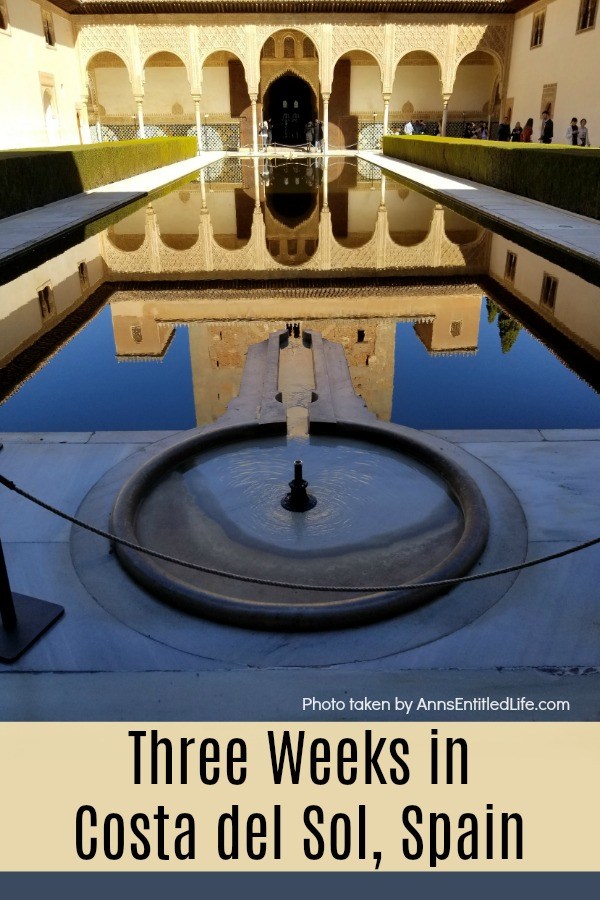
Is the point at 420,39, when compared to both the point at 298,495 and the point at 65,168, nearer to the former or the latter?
the point at 65,168

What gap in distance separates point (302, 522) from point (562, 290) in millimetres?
4548

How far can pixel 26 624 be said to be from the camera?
7.20 ft

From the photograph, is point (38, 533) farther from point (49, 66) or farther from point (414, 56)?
point (414, 56)

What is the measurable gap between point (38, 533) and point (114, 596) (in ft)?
1.98

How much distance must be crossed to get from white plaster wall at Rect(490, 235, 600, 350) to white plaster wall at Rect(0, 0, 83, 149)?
1590 cm

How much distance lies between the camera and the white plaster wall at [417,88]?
2736 cm

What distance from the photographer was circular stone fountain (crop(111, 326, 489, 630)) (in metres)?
2.21

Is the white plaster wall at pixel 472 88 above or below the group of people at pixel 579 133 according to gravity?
above

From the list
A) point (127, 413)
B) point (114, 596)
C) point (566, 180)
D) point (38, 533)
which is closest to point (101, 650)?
point (114, 596)

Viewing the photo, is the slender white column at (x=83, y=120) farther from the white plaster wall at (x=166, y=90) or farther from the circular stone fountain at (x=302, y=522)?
the circular stone fountain at (x=302, y=522)

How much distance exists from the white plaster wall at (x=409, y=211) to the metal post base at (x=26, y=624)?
8459mm

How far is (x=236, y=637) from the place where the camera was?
2143 mm

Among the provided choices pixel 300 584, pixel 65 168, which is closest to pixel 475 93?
pixel 65 168

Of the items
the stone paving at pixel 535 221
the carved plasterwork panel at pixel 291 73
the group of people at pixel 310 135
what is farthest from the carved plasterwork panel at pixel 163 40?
the stone paving at pixel 535 221
